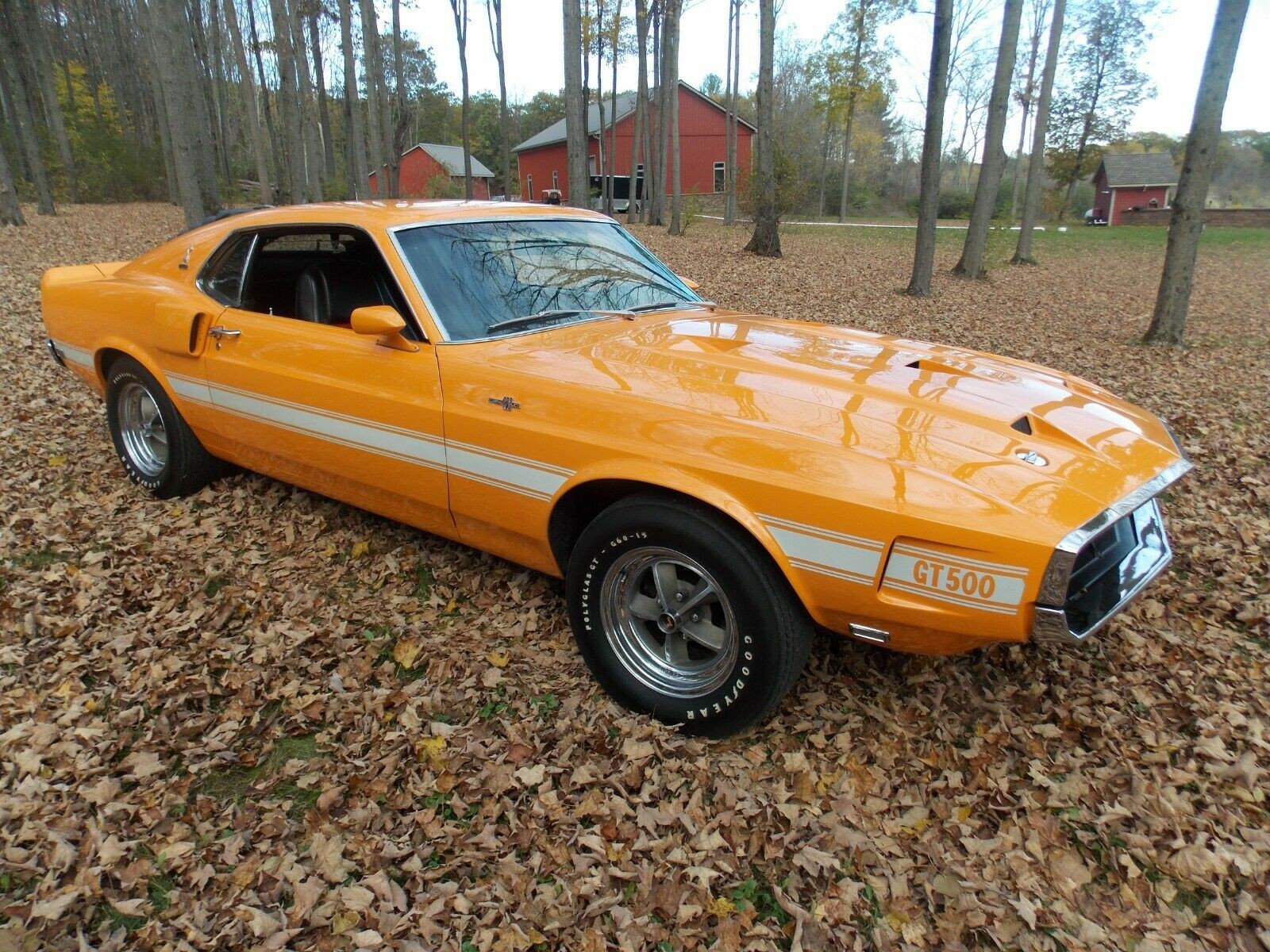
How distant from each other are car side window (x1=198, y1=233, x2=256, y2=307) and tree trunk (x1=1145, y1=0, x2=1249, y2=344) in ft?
29.1

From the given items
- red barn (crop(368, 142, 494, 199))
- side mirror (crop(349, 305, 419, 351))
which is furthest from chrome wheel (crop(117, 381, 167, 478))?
red barn (crop(368, 142, 494, 199))

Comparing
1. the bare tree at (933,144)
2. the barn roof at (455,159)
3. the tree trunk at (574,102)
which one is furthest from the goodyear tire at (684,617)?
the barn roof at (455,159)

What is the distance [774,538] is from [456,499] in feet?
4.41

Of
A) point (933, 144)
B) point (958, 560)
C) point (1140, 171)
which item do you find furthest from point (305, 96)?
point (1140, 171)

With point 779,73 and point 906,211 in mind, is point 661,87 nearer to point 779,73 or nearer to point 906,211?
point 906,211

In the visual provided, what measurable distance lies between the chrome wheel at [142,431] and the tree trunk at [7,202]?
579 inches

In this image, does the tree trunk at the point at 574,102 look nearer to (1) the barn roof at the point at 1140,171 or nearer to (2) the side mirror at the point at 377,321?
(2) the side mirror at the point at 377,321

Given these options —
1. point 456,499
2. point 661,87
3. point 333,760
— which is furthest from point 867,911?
point 661,87

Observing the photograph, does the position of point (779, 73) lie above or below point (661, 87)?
above

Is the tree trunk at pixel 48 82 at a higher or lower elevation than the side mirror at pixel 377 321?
higher

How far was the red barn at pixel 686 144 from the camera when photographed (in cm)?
4659

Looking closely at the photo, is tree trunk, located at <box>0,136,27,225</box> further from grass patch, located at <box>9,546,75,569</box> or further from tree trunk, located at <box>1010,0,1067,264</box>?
tree trunk, located at <box>1010,0,1067,264</box>

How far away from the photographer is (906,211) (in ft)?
149

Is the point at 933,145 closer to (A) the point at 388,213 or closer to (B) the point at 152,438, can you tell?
(A) the point at 388,213
